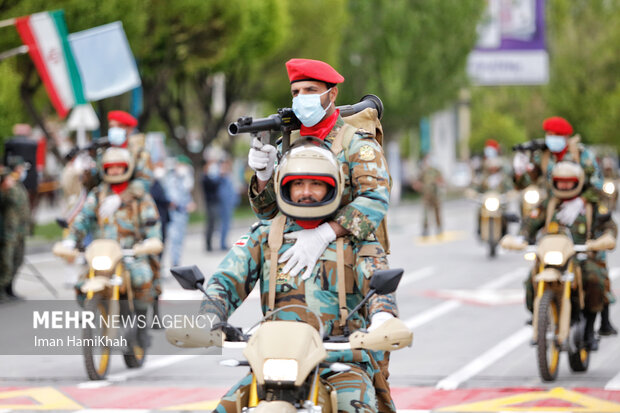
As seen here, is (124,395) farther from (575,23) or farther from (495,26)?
(575,23)

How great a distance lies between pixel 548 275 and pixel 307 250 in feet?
15.6

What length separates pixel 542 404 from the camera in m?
8.62

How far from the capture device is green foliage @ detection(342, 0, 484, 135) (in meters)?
45.1

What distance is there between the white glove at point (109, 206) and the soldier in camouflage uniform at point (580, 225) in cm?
329

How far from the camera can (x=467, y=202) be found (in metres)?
48.6

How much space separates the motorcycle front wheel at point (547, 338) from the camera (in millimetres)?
9211

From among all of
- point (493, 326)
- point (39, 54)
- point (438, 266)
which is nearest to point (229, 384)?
point (493, 326)

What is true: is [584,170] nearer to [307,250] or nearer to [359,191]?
[359,191]

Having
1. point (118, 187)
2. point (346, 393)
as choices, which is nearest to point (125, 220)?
point (118, 187)

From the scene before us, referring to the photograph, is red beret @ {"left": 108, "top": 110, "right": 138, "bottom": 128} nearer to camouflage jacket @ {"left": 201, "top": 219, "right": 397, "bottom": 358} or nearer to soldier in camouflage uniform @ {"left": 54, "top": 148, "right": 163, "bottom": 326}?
soldier in camouflage uniform @ {"left": 54, "top": 148, "right": 163, "bottom": 326}

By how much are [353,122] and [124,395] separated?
13.4 feet

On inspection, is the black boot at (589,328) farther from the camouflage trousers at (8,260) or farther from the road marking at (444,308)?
the camouflage trousers at (8,260)

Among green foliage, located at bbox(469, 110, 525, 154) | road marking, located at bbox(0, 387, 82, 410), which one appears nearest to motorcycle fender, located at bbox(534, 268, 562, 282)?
road marking, located at bbox(0, 387, 82, 410)

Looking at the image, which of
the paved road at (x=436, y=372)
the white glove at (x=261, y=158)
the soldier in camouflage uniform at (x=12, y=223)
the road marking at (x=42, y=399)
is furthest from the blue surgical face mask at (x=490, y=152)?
the white glove at (x=261, y=158)
